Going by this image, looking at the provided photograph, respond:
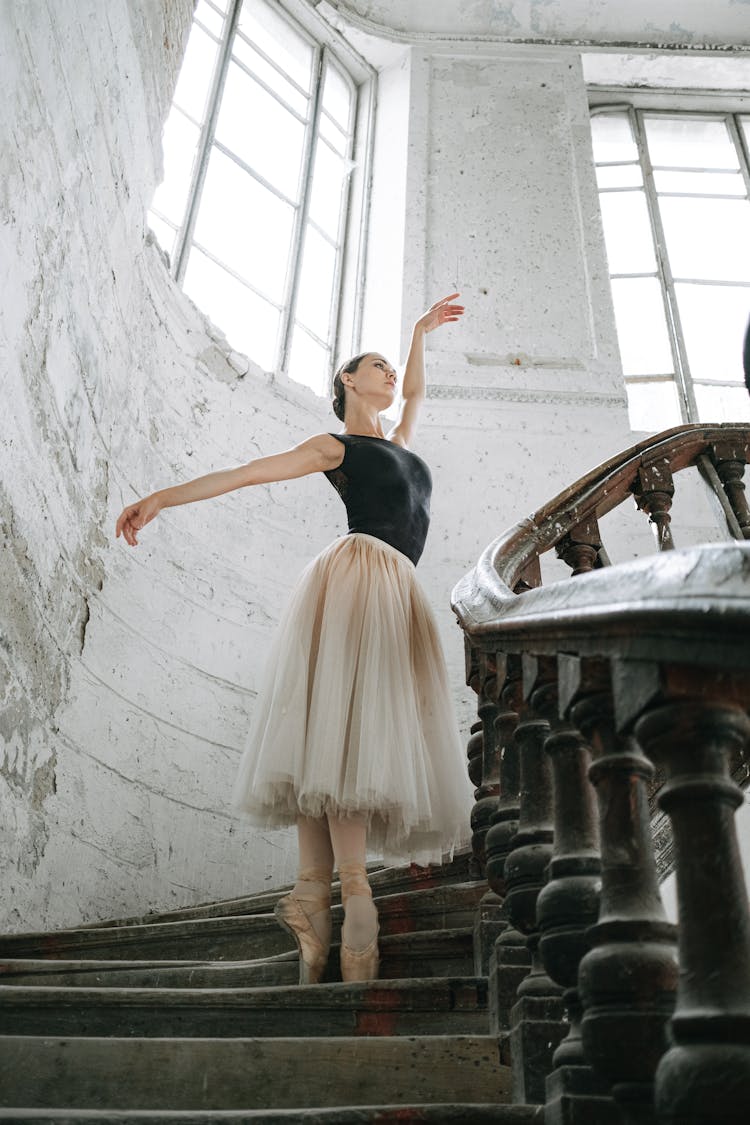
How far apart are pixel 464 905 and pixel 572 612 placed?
54.9 inches

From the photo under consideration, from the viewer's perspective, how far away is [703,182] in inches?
275

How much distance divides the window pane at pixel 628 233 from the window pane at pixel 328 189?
66.8 inches

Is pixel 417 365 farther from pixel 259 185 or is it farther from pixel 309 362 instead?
pixel 259 185

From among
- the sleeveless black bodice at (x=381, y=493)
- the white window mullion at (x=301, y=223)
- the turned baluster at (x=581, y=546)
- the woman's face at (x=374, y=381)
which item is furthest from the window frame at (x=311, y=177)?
the turned baluster at (x=581, y=546)

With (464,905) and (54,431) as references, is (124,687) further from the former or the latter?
(464,905)

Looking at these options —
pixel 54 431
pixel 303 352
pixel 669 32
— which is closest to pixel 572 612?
pixel 54 431

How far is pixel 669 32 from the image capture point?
716cm

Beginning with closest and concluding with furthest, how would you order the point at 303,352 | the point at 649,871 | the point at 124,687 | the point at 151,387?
the point at 649,871
the point at 124,687
the point at 151,387
the point at 303,352

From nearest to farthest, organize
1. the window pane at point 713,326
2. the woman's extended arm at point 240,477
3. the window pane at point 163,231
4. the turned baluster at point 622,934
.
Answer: the turned baluster at point 622,934
the woman's extended arm at point 240,477
the window pane at point 163,231
the window pane at point 713,326

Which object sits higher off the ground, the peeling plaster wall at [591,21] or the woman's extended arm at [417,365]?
the peeling plaster wall at [591,21]

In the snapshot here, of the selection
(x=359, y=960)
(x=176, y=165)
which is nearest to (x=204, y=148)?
(x=176, y=165)

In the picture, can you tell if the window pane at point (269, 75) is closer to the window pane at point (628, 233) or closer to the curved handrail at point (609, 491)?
the window pane at point (628, 233)

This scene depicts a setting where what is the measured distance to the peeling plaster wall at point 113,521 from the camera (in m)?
3.12

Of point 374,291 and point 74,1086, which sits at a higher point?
point 374,291
